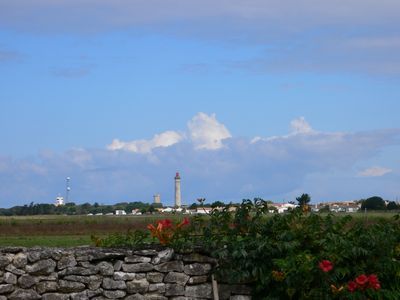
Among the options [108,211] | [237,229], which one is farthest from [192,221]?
[108,211]

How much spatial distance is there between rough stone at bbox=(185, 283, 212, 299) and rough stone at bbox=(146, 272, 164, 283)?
366 millimetres

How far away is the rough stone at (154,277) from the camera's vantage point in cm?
1209

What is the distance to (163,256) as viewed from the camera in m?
12.1

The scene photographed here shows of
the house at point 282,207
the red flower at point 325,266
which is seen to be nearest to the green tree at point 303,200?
the house at point 282,207

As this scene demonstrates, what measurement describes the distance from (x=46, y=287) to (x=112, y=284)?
0.81 metres

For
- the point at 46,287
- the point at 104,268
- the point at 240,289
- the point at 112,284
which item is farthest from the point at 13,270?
the point at 240,289

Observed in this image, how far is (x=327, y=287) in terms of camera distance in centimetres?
1177

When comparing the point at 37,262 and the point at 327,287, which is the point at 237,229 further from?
the point at 37,262

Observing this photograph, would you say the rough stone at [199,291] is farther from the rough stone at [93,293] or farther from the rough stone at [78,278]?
the rough stone at [78,278]

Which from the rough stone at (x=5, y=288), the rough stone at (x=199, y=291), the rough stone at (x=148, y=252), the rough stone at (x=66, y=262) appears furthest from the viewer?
the rough stone at (x=199, y=291)

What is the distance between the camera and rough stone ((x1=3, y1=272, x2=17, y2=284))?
11.8 meters

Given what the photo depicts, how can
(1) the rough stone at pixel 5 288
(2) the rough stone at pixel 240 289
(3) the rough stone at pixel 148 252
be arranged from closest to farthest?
(1) the rough stone at pixel 5 288 < (3) the rough stone at pixel 148 252 < (2) the rough stone at pixel 240 289

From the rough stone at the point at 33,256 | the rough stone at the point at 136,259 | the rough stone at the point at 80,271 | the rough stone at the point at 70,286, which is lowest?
the rough stone at the point at 70,286

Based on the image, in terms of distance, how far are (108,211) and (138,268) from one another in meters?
58.6
